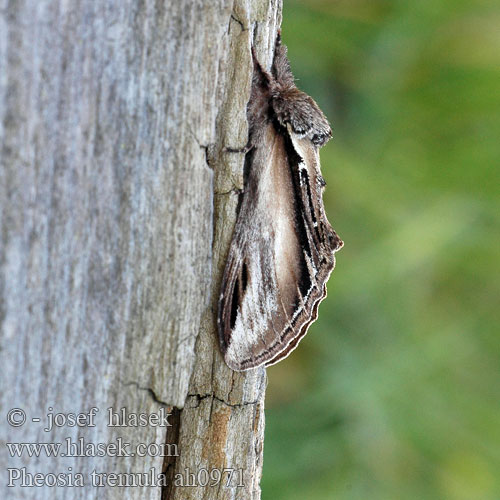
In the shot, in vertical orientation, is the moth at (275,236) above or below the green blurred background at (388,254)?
below

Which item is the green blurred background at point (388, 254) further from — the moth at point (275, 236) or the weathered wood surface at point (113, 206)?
the weathered wood surface at point (113, 206)

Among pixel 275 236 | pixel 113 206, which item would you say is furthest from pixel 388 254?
pixel 113 206

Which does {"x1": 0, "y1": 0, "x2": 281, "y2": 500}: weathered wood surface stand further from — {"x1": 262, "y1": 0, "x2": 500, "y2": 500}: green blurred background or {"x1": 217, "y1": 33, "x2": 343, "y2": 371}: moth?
{"x1": 262, "y1": 0, "x2": 500, "y2": 500}: green blurred background

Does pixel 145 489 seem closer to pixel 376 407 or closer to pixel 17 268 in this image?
pixel 17 268

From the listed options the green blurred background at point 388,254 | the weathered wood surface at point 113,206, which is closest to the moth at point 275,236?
the weathered wood surface at point 113,206

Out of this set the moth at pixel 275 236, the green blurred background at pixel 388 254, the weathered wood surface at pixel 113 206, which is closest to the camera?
the weathered wood surface at pixel 113 206

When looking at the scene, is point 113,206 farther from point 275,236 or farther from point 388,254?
point 388,254

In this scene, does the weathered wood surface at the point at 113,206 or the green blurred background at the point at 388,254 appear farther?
the green blurred background at the point at 388,254

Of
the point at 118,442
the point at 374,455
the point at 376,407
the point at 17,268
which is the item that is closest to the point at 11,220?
the point at 17,268
